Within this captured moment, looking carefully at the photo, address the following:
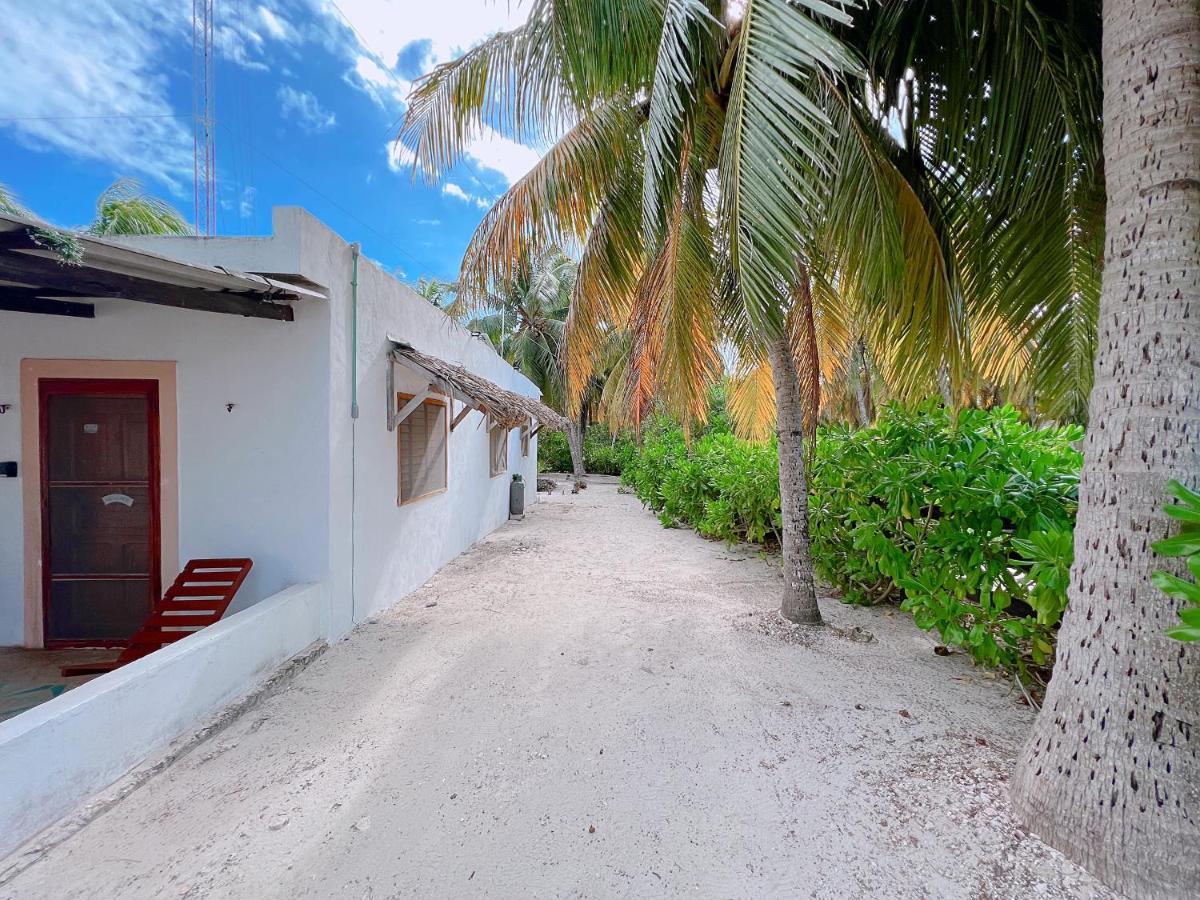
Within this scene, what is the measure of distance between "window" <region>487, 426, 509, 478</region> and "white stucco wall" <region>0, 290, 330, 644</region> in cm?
608

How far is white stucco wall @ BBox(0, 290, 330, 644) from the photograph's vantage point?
3844 mm

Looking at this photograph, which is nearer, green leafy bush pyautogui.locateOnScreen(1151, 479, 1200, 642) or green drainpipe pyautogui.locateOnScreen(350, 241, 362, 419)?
green leafy bush pyautogui.locateOnScreen(1151, 479, 1200, 642)

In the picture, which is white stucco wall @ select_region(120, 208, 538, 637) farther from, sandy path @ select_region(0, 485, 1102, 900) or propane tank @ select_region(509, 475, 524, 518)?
propane tank @ select_region(509, 475, 524, 518)

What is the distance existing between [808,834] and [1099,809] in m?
1.20

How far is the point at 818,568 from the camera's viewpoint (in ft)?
18.8

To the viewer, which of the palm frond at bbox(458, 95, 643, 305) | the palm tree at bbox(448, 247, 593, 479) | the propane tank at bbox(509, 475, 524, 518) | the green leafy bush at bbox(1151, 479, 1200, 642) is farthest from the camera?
the palm tree at bbox(448, 247, 593, 479)

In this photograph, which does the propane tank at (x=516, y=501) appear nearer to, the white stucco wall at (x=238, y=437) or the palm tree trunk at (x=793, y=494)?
the white stucco wall at (x=238, y=437)

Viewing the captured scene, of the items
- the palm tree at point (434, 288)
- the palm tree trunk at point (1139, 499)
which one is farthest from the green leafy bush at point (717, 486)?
the palm tree at point (434, 288)

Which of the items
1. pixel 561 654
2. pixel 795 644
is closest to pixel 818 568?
pixel 795 644

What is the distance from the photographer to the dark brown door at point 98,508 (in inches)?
154

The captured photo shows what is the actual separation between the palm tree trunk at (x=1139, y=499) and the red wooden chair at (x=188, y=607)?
5117 millimetres

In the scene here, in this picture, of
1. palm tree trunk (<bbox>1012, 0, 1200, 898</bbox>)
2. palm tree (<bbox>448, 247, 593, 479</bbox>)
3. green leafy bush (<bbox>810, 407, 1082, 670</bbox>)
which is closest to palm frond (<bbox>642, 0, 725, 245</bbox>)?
palm tree trunk (<bbox>1012, 0, 1200, 898</bbox>)

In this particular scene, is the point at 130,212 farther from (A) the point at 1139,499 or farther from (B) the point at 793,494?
(A) the point at 1139,499

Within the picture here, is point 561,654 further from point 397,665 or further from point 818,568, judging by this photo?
point 818,568
